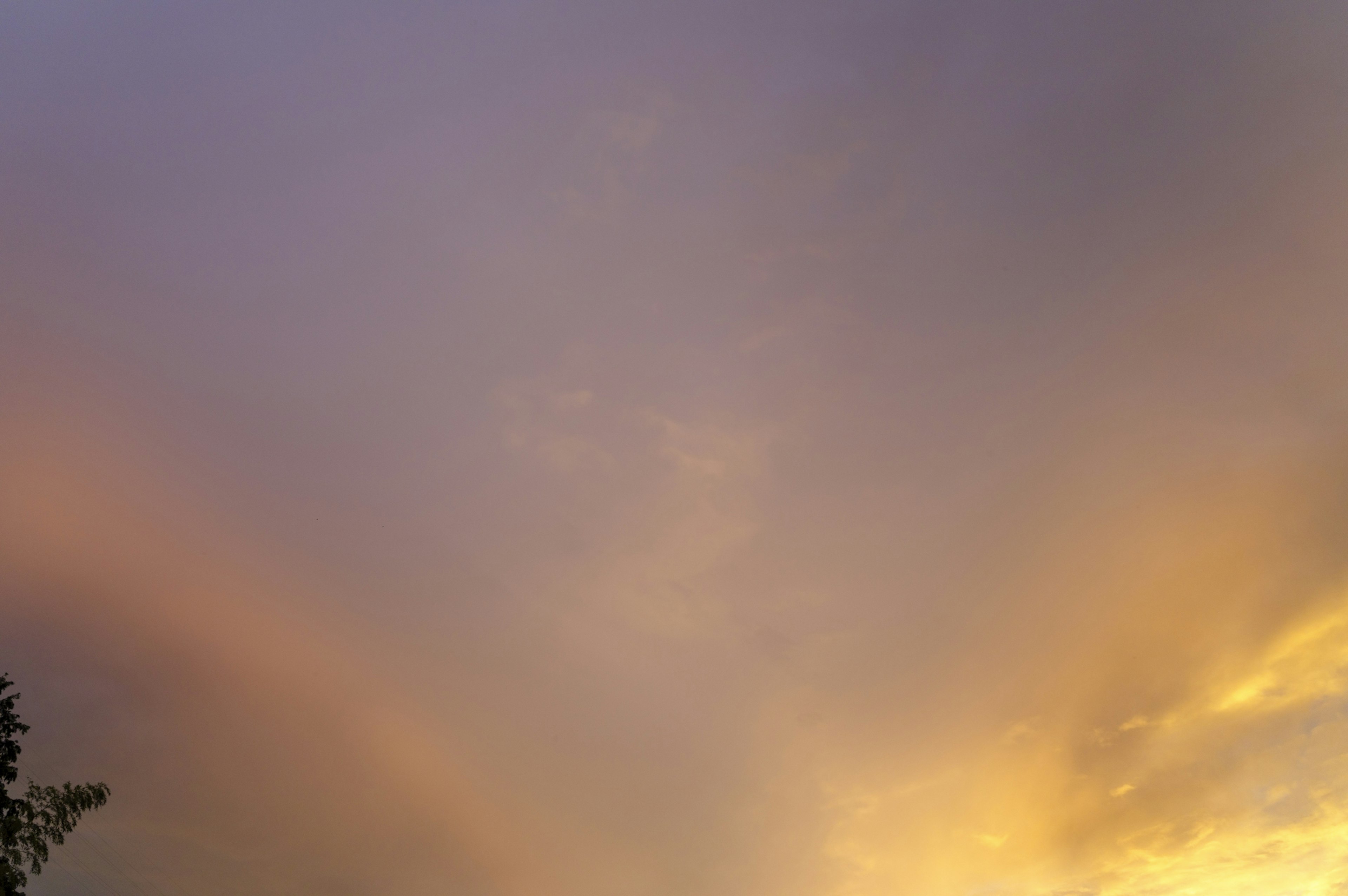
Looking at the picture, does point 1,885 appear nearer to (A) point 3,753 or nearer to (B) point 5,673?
Answer: (A) point 3,753

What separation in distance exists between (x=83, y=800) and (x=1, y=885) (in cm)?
466

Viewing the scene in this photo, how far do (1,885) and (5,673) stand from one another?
14090mm

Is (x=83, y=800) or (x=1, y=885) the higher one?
(x=83, y=800)

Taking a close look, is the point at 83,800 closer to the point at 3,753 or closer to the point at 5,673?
the point at 3,753

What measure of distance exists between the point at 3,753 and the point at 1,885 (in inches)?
290

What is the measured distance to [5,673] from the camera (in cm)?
5197

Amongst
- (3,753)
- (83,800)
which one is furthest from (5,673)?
(83,800)

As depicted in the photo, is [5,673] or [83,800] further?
[5,673]

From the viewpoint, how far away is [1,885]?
42.7m

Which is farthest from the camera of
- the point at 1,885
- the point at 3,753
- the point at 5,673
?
the point at 5,673

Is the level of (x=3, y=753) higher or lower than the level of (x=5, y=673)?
lower

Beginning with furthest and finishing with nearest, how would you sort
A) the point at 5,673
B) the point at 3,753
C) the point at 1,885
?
the point at 5,673
the point at 3,753
the point at 1,885

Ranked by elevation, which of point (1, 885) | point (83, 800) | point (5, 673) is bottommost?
point (1, 885)

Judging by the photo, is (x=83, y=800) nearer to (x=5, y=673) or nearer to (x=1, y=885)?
(x=1, y=885)
